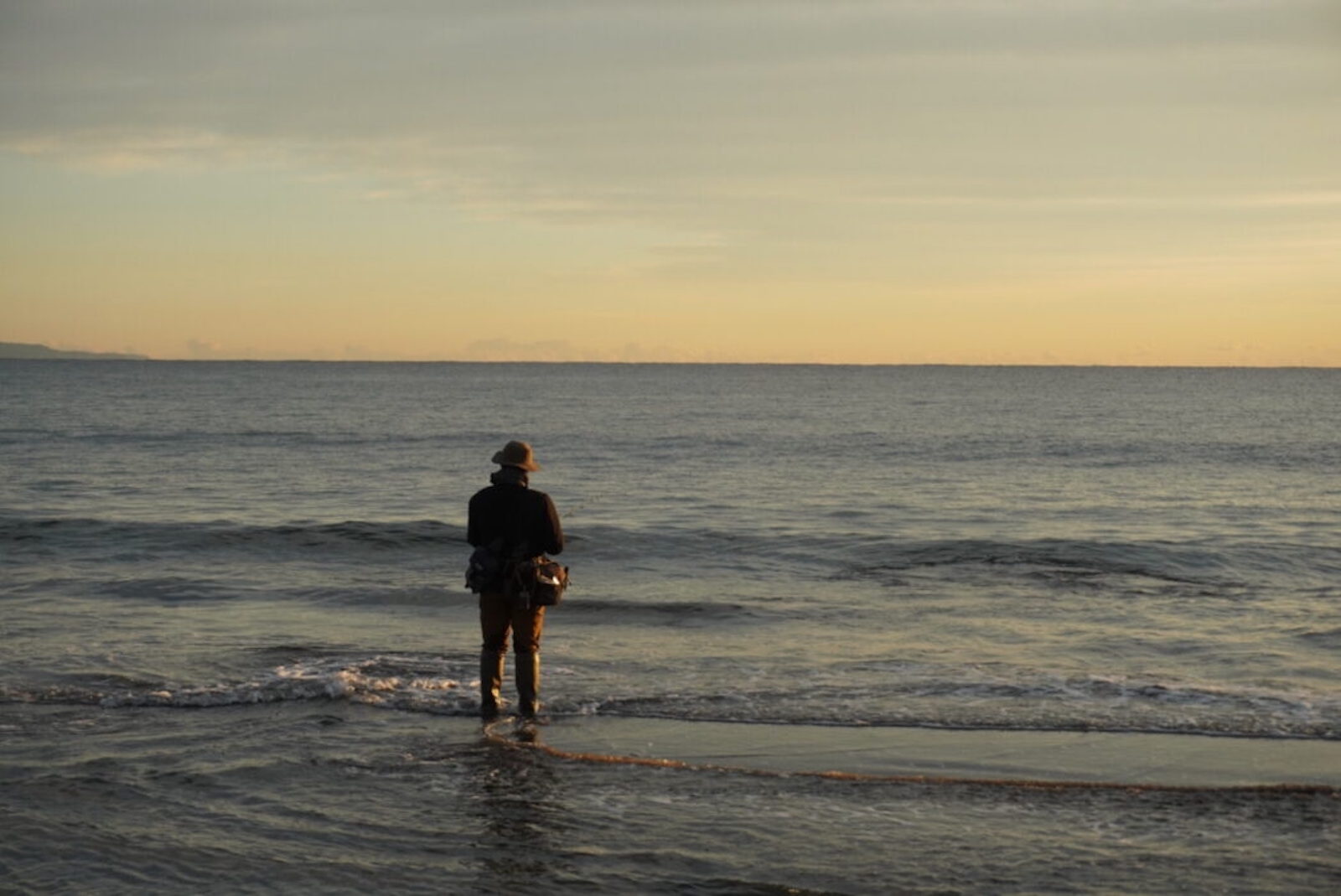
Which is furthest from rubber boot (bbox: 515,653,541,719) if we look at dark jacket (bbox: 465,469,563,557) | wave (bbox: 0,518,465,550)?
wave (bbox: 0,518,465,550)

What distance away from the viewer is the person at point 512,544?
29.8 ft

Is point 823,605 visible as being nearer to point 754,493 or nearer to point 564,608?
point 564,608

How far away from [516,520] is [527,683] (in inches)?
43.7

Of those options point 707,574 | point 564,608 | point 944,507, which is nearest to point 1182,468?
point 944,507

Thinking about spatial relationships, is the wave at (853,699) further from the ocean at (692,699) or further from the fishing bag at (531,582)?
the fishing bag at (531,582)

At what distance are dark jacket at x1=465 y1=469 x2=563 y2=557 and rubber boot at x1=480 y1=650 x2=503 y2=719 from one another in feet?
2.46

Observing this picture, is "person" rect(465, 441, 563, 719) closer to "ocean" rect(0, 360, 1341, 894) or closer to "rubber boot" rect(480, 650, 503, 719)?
"rubber boot" rect(480, 650, 503, 719)

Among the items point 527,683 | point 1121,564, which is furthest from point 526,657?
point 1121,564

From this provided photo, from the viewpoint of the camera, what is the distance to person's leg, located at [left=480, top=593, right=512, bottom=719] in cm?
927

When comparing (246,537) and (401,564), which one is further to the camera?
(246,537)

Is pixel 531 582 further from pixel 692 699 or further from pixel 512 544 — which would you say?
pixel 692 699

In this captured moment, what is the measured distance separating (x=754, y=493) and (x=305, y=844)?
21148mm

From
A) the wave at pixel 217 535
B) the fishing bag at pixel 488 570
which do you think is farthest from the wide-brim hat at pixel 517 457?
the wave at pixel 217 535

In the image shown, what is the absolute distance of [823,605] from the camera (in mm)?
14312
